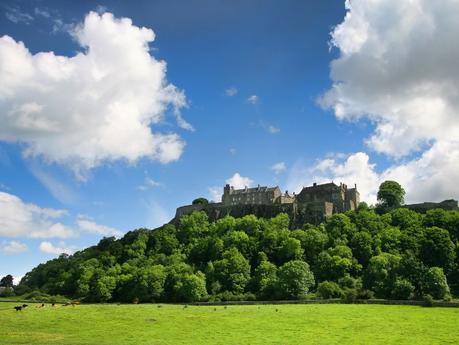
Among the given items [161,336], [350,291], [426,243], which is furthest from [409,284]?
[161,336]

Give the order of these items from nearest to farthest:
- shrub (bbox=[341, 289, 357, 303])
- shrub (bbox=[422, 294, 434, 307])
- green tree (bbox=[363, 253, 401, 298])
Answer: shrub (bbox=[422, 294, 434, 307])
shrub (bbox=[341, 289, 357, 303])
green tree (bbox=[363, 253, 401, 298])

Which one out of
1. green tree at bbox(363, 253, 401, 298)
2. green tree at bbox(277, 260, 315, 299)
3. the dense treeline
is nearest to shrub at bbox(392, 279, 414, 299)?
the dense treeline

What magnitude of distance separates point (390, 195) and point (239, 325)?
326 ft

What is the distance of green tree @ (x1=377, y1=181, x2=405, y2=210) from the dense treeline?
1181 cm

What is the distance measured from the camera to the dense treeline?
80.5 meters

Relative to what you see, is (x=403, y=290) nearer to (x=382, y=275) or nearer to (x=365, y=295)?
(x=365, y=295)

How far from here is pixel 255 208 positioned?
150 metres

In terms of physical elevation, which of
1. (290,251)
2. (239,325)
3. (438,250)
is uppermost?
(290,251)

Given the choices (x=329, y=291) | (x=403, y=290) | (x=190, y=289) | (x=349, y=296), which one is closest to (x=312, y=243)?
(x=329, y=291)

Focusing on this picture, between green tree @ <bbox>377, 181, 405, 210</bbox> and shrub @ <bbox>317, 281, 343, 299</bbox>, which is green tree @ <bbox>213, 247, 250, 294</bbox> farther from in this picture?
green tree @ <bbox>377, 181, 405, 210</bbox>

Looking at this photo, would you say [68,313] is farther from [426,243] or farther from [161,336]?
[426,243]

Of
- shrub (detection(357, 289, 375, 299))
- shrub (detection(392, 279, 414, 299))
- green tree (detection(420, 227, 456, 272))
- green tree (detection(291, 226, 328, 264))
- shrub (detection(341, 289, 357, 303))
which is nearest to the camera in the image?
shrub (detection(392, 279, 414, 299))

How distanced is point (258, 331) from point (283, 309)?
16.8m

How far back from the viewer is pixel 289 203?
147500 millimetres
